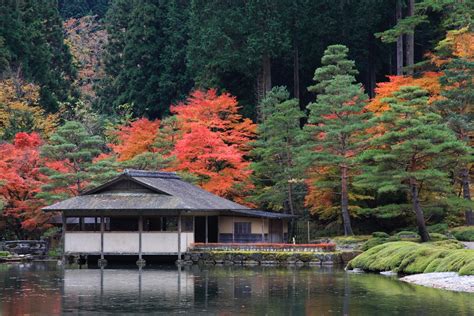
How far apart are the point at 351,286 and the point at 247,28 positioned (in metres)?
32.5

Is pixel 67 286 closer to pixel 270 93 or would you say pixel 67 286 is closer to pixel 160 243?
pixel 160 243

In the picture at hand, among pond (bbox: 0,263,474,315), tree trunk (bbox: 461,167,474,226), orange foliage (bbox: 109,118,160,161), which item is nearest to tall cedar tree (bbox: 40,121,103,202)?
orange foliage (bbox: 109,118,160,161)

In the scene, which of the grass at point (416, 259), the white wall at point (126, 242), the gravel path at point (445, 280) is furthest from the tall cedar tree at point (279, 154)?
the gravel path at point (445, 280)

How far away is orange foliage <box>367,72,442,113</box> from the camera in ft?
178

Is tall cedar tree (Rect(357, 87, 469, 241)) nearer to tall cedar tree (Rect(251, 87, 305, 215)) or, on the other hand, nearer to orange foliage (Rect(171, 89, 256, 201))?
tall cedar tree (Rect(251, 87, 305, 215))

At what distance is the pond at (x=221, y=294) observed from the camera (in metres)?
27.5

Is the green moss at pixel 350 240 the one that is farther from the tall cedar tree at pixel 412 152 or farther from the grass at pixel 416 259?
the grass at pixel 416 259

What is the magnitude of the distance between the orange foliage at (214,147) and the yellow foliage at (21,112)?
13.2 metres

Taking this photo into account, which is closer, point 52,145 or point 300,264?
point 300,264

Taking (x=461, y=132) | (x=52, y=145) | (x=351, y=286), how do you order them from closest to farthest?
(x=351, y=286) → (x=461, y=132) → (x=52, y=145)

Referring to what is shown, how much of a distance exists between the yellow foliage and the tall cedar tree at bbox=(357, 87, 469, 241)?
27.9m

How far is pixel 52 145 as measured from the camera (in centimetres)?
5606

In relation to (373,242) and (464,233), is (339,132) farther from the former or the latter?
(464,233)

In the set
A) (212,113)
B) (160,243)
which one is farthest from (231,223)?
(212,113)
